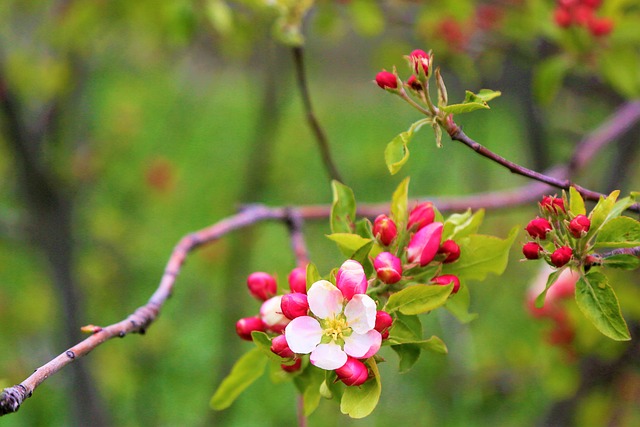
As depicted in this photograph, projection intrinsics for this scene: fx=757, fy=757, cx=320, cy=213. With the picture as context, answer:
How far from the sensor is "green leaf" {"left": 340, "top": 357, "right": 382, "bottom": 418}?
0.84 meters

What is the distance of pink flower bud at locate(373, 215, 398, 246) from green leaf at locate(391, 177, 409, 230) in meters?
0.03

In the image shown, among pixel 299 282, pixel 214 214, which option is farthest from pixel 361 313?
pixel 214 214

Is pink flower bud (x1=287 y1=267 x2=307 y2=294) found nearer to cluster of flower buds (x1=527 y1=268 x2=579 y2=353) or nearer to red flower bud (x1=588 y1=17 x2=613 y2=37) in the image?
red flower bud (x1=588 y1=17 x2=613 y2=37)

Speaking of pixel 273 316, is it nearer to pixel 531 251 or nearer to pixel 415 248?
pixel 415 248

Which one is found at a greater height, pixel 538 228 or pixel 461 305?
pixel 538 228

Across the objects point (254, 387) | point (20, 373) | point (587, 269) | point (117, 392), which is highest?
point (587, 269)

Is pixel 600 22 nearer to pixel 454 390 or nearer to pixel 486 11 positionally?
pixel 486 11

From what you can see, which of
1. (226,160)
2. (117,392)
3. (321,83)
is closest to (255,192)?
(117,392)

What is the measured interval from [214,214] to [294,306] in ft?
14.9

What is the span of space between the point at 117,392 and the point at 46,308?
549 millimetres

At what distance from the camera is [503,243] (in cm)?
99

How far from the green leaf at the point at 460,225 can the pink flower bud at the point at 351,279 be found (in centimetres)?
18

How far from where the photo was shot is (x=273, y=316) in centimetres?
98

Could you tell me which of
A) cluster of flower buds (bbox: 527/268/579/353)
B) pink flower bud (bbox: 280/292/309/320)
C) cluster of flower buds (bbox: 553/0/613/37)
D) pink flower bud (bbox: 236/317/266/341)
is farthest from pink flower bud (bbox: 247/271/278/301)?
cluster of flower buds (bbox: 527/268/579/353)
